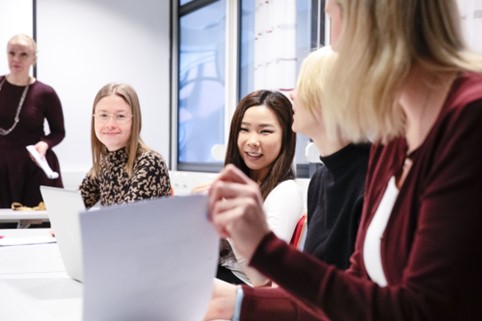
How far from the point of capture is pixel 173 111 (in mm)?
5250

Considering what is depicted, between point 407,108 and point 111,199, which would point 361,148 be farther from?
point 111,199

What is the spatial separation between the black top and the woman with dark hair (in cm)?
40

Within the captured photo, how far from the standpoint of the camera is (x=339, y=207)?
1.25 meters

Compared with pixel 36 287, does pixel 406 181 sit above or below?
above

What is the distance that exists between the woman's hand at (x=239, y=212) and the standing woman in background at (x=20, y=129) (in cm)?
293

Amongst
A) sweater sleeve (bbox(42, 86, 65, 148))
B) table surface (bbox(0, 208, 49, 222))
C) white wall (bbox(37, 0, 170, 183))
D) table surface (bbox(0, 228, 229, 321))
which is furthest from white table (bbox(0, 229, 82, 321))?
white wall (bbox(37, 0, 170, 183))

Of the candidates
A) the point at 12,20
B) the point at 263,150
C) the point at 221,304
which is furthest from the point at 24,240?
the point at 12,20

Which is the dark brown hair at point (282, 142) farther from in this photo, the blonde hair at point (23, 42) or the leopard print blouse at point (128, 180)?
the blonde hair at point (23, 42)

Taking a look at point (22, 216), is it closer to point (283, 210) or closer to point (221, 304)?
point (283, 210)

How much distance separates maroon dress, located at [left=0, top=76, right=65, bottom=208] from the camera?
11.3ft

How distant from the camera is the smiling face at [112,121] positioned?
206cm

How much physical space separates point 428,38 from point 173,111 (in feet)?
15.2

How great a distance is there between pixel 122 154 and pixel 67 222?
851 mm

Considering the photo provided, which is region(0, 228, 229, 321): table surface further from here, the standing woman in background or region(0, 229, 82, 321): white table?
the standing woman in background
